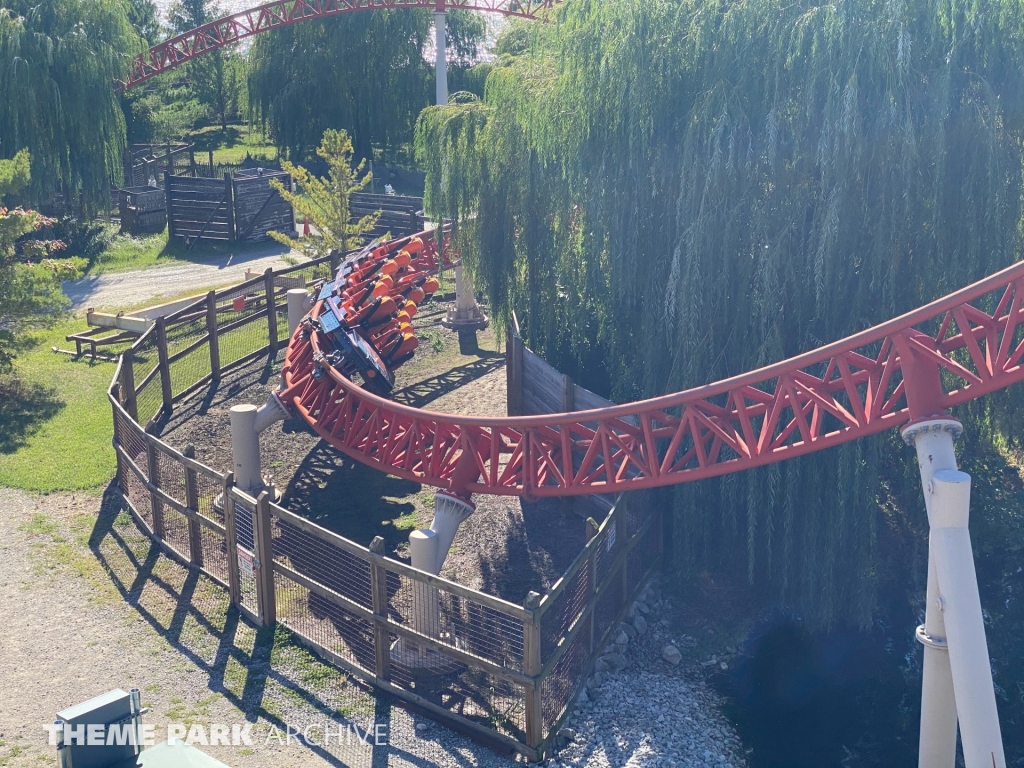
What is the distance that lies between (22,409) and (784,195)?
1178cm

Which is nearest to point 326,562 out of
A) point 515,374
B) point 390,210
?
point 515,374

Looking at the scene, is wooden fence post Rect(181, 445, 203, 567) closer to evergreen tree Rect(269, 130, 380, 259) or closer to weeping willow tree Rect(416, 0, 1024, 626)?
weeping willow tree Rect(416, 0, 1024, 626)

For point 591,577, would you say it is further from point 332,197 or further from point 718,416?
point 332,197

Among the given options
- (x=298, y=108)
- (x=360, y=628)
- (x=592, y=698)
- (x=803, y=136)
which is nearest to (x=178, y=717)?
(x=360, y=628)

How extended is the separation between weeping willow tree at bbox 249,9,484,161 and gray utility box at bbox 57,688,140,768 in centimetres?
3246

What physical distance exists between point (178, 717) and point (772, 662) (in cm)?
556

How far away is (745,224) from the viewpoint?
10.5 meters

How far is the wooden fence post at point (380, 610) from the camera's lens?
899 centimetres

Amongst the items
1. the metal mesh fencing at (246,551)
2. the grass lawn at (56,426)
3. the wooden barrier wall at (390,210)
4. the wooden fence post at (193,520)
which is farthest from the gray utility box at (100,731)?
the wooden barrier wall at (390,210)

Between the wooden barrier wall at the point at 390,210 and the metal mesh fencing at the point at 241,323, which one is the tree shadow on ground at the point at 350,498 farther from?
the wooden barrier wall at the point at 390,210

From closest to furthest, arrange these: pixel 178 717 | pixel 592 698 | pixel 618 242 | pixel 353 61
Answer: pixel 178 717
pixel 592 698
pixel 618 242
pixel 353 61

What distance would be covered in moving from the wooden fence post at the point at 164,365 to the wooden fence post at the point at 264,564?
20.5 ft

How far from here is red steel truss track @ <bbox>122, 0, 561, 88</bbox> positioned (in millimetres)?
31609

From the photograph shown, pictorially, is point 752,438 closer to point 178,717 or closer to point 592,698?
point 592,698
